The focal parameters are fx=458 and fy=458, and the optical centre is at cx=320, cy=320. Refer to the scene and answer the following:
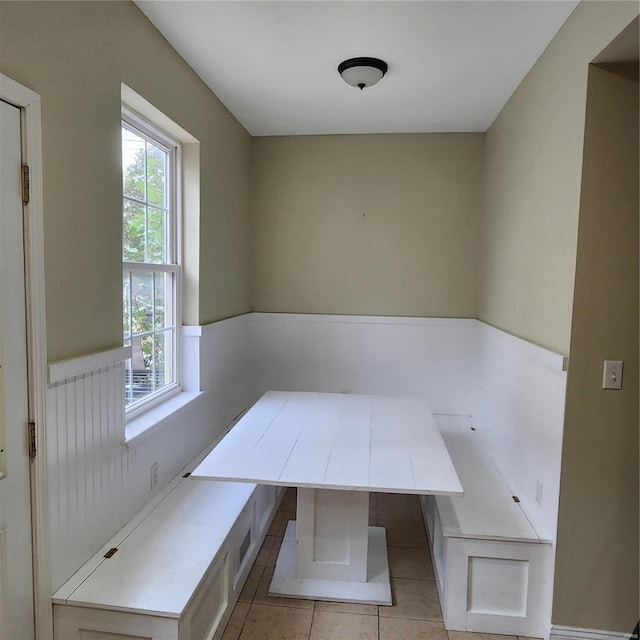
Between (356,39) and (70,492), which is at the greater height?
A: (356,39)

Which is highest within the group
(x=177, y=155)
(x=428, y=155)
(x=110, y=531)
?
(x=428, y=155)

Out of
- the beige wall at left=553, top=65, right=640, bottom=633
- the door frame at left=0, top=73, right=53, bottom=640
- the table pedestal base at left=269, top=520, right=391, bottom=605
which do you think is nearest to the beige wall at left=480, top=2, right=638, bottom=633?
the beige wall at left=553, top=65, right=640, bottom=633

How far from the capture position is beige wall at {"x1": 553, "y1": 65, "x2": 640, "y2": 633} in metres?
1.69

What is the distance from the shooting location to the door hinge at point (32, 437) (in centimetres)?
137

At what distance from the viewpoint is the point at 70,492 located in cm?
→ 154

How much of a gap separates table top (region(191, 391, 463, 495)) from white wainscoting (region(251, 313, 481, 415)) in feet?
2.84

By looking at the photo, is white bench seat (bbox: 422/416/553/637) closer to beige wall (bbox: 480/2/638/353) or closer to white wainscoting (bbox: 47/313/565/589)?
white wainscoting (bbox: 47/313/565/589)

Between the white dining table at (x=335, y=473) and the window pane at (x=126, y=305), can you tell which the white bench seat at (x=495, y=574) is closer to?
the white dining table at (x=335, y=473)

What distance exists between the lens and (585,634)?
5.96 ft

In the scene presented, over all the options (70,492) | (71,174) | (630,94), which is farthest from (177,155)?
(630,94)

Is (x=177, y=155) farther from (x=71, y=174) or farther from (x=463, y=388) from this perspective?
(x=463, y=388)

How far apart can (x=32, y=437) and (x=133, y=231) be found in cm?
110

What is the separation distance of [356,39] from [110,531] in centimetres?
232

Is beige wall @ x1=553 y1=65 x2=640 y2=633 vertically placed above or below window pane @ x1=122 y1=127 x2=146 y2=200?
below
